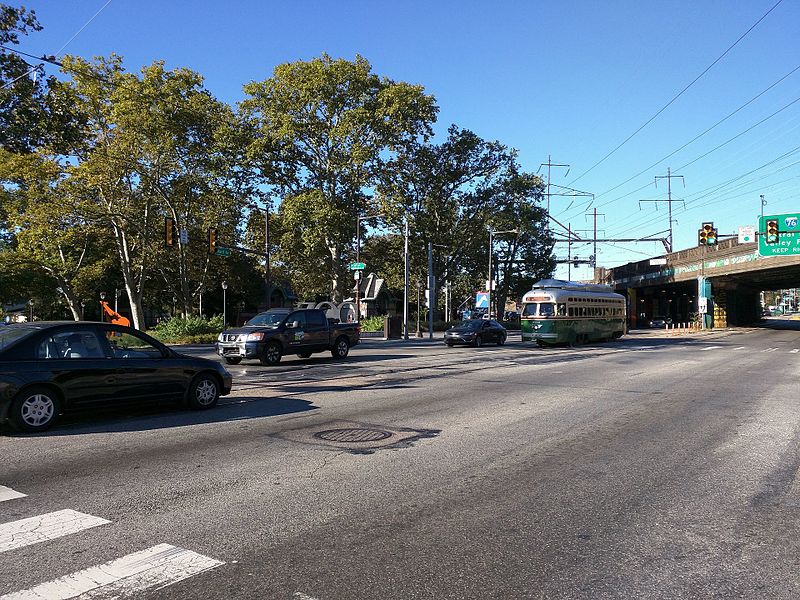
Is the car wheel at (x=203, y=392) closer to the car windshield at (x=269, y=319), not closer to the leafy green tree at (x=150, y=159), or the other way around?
the car windshield at (x=269, y=319)

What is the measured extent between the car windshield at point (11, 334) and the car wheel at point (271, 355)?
408 inches

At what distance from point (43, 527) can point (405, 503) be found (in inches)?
109

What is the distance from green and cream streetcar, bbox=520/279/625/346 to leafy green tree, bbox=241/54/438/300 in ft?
47.9

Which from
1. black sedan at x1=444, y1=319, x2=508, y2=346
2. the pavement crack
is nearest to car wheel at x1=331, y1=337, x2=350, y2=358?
black sedan at x1=444, y1=319, x2=508, y2=346

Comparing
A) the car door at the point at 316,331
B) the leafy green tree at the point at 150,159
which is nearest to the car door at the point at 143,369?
the car door at the point at 316,331

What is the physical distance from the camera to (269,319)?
66.2 ft

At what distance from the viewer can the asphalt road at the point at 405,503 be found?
12.5 feet

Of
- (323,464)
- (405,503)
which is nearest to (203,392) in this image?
(323,464)

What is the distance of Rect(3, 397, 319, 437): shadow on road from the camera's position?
832 cm

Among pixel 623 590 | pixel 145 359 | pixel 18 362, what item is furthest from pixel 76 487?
pixel 623 590

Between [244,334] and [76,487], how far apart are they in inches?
521

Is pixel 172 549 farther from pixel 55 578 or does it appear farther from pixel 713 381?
pixel 713 381

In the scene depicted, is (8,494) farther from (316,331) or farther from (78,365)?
(316,331)

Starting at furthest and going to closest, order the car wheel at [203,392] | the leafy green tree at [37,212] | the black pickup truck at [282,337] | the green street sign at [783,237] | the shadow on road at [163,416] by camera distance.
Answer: the leafy green tree at [37,212], the green street sign at [783,237], the black pickup truck at [282,337], the car wheel at [203,392], the shadow on road at [163,416]
